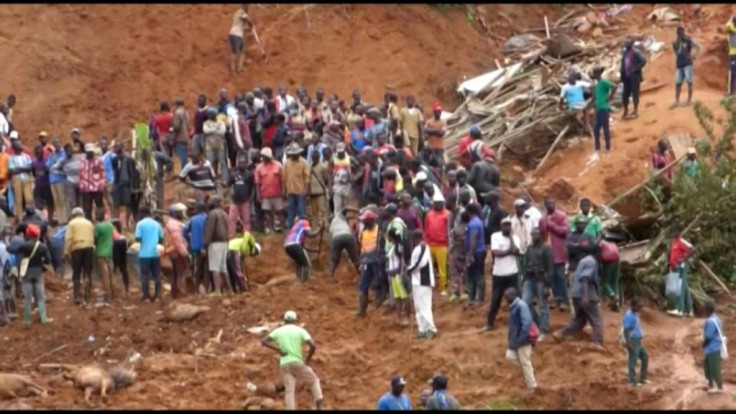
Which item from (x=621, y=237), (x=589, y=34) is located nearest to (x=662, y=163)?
(x=621, y=237)

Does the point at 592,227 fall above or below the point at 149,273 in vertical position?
above

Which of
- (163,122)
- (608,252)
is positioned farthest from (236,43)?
(608,252)

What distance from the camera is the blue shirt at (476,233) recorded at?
21453 mm

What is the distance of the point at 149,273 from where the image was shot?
2331cm

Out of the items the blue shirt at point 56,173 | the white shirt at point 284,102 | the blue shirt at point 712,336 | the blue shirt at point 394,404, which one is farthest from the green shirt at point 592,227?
the blue shirt at point 56,173

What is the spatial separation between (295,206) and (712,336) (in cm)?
743

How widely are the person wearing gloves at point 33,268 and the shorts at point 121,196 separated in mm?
2288

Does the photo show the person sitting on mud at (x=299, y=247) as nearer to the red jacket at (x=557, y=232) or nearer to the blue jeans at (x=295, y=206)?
the blue jeans at (x=295, y=206)

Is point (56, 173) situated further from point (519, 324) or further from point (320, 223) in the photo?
point (519, 324)

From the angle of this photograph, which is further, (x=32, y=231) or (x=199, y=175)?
(x=199, y=175)

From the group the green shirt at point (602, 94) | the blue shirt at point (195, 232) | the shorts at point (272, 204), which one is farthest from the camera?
the green shirt at point (602, 94)

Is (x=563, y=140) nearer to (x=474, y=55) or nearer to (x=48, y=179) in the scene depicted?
(x=474, y=55)

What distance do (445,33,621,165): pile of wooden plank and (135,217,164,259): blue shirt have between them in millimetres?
6413

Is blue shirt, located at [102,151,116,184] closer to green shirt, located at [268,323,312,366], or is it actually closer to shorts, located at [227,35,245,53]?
green shirt, located at [268,323,312,366]
